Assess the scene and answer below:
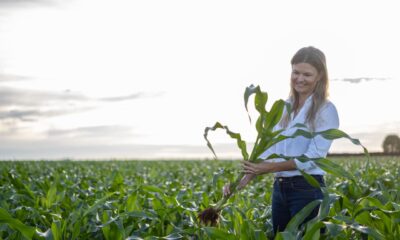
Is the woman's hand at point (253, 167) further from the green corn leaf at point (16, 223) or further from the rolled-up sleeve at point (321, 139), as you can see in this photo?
the green corn leaf at point (16, 223)

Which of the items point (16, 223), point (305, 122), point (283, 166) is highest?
point (305, 122)

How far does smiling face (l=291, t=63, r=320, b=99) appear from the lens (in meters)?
4.21

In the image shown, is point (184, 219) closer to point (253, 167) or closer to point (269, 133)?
point (253, 167)

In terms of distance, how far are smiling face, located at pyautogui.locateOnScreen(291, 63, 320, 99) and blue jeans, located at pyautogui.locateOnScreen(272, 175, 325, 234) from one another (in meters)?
0.68

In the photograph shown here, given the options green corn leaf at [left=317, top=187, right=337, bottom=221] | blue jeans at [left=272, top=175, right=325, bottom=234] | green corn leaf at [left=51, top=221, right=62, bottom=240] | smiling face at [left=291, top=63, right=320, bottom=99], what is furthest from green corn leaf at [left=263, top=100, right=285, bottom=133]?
green corn leaf at [left=51, top=221, right=62, bottom=240]

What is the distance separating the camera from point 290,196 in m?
4.35

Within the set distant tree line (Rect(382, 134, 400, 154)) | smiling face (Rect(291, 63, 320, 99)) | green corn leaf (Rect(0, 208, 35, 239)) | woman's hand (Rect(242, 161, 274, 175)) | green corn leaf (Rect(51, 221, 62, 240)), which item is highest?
distant tree line (Rect(382, 134, 400, 154))

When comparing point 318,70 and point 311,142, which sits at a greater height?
point 318,70

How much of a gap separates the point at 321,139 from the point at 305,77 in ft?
1.68

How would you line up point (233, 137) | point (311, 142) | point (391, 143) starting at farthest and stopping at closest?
point (391, 143) < point (311, 142) < point (233, 137)

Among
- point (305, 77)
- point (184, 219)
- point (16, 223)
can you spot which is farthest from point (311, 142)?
point (16, 223)

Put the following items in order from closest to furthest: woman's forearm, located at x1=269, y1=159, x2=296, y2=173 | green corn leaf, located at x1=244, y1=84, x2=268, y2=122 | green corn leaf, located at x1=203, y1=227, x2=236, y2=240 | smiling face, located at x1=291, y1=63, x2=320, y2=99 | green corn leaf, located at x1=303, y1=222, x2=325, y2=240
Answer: green corn leaf, located at x1=303, y1=222, x2=325, y2=240
green corn leaf, located at x1=203, y1=227, x2=236, y2=240
green corn leaf, located at x1=244, y1=84, x2=268, y2=122
woman's forearm, located at x1=269, y1=159, x2=296, y2=173
smiling face, located at x1=291, y1=63, x2=320, y2=99

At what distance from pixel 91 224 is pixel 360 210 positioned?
2258 millimetres

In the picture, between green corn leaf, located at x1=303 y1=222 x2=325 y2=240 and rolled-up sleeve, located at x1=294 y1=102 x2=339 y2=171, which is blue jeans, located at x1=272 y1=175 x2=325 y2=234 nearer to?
rolled-up sleeve, located at x1=294 y1=102 x2=339 y2=171
